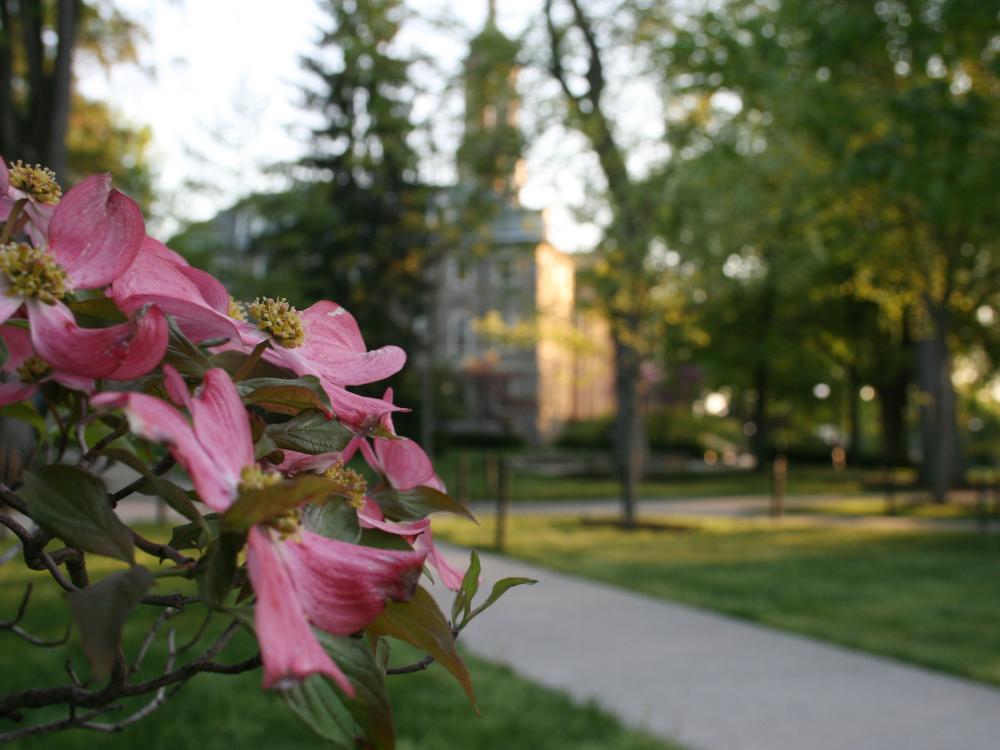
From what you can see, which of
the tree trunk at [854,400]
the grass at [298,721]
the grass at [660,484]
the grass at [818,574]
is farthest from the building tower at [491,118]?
the tree trunk at [854,400]

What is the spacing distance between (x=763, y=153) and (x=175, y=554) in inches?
545

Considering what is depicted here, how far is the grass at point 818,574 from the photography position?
18.9 feet

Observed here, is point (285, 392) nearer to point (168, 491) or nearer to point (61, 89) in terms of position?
point (168, 491)

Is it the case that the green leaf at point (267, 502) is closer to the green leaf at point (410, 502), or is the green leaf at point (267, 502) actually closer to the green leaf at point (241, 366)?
the green leaf at point (241, 366)

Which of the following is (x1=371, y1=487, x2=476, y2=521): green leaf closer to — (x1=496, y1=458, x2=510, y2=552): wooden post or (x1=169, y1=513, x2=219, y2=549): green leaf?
(x1=169, y1=513, x2=219, y2=549): green leaf

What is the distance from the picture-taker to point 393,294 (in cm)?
2205

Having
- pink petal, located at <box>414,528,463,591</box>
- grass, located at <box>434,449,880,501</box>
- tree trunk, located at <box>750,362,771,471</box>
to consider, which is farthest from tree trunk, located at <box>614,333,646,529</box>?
tree trunk, located at <box>750,362,771,471</box>

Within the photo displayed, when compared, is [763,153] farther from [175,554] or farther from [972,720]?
[175,554]

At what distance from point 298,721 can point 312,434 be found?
253 cm

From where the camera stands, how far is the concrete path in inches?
153

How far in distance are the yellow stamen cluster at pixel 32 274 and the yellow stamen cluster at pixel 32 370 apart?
0.08 meters

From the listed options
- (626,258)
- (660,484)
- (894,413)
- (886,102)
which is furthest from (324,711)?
(894,413)

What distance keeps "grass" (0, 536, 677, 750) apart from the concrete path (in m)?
0.17

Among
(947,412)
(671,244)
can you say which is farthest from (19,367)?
(947,412)
